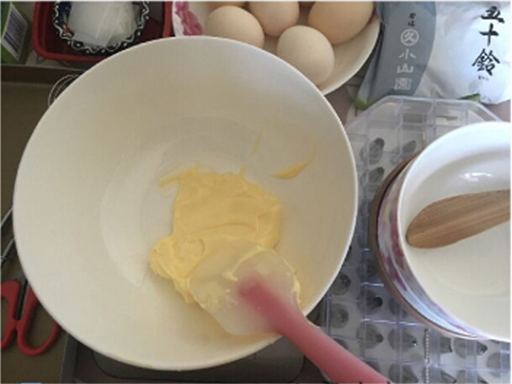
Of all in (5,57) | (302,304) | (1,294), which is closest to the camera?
(302,304)

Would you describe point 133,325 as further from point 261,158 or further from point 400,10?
point 400,10

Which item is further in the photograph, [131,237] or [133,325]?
[131,237]

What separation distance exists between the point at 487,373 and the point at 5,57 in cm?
71

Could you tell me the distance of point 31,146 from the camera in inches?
19.9

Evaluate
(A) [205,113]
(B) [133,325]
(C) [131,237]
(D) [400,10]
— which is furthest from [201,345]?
(D) [400,10]

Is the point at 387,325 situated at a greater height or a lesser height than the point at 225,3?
lesser

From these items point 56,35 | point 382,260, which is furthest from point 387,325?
point 56,35

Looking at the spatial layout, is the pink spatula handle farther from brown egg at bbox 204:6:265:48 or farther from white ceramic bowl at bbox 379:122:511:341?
brown egg at bbox 204:6:265:48

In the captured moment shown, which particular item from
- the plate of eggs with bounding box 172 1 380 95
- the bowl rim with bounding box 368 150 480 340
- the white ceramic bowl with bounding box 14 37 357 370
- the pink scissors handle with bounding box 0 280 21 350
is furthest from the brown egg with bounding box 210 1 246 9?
the pink scissors handle with bounding box 0 280 21 350

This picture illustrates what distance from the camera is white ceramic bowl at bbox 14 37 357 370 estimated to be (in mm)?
486

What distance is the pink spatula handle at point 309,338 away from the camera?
0.39 m

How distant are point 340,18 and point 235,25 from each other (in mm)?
130

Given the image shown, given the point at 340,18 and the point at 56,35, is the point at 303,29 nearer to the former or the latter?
the point at 340,18

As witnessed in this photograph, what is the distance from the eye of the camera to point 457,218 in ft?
1.65
